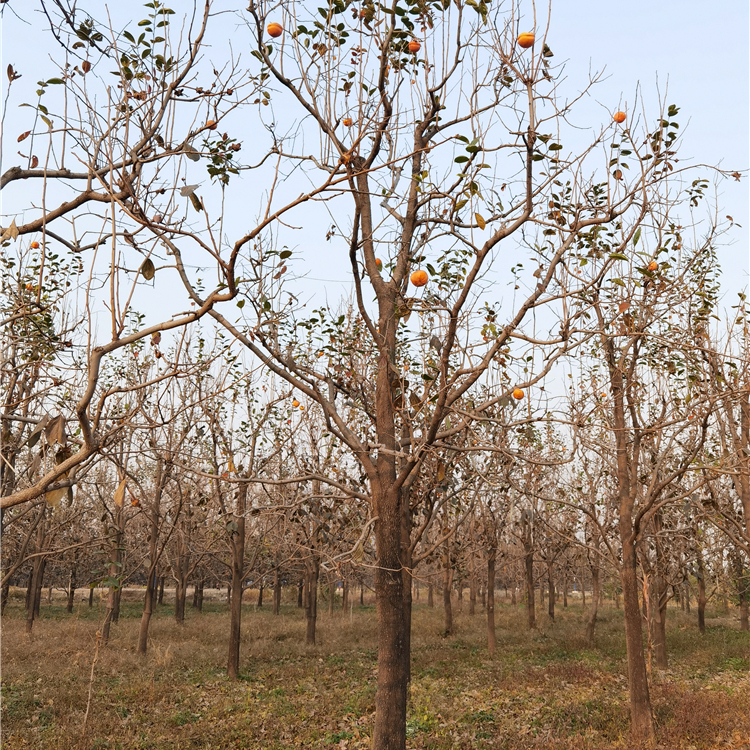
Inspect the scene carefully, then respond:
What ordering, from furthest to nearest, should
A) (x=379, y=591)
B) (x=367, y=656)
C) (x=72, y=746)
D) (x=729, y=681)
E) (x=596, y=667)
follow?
(x=367, y=656)
(x=596, y=667)
(x=729, y=681)
(x=72, y=746)
(x=379, y=591)

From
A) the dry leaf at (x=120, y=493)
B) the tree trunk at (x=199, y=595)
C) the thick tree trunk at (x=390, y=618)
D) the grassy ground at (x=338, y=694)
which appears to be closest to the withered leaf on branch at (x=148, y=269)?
the dry leaf at (x=120, y=493)

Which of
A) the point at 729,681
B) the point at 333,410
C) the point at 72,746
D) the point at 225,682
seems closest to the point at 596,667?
the point at 729,681

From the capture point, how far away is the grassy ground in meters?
7.38

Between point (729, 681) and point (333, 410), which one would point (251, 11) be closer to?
point (333, 410)

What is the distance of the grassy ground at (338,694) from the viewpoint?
738cm

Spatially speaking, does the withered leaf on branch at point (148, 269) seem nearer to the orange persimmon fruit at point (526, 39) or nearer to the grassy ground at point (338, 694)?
the orange persimmon fruit at point (526, 39)

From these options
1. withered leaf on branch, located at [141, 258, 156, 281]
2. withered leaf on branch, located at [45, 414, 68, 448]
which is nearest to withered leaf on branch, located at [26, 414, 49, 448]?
withered leaf on branch, located at [45, 414, 68, 448]

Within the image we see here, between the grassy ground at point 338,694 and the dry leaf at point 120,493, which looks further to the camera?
the grassy ground at point 338,694

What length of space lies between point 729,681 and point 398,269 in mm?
11950

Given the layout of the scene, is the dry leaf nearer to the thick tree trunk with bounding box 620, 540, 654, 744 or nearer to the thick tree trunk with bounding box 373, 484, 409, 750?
the thick tree trunk with bounding box 373, 484, 409, 750

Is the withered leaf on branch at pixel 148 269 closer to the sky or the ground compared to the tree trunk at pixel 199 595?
closer to the sky

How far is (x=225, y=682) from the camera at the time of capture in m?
10.4

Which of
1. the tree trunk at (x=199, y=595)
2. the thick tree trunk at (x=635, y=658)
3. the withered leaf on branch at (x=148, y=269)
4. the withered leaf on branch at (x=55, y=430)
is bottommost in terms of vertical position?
the tree trunk at (x=199, y=595)


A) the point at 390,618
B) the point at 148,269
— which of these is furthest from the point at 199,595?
the point at 148,269
